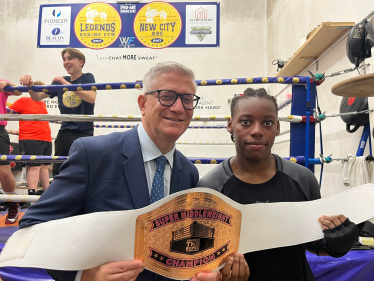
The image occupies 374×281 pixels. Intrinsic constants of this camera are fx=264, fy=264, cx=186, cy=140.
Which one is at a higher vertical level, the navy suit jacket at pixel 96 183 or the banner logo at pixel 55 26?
the banner logo at pixel 55 26

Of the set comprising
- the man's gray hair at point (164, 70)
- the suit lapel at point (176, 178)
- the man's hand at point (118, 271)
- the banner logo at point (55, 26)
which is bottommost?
the man's hand at point (118, 271)

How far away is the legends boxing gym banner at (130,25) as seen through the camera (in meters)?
5.57

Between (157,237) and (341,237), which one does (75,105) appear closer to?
(157,237)

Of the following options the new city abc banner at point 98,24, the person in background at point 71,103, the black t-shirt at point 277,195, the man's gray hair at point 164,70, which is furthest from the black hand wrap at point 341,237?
the new city abc banner at point 98,24

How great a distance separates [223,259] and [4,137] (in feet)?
7.86

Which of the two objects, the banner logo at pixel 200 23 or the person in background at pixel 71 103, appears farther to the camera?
the banner logo at pixel 200 23

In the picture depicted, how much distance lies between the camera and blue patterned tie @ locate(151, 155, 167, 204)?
741 millimetres

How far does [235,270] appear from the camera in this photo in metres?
0.64

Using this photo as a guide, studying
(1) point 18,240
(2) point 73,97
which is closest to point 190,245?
(1) point 18,240

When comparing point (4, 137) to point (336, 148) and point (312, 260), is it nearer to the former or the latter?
point (312, 260)

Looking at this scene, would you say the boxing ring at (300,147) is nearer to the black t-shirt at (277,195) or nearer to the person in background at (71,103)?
the person in background at (71,103)

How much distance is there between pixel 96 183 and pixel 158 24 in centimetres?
555

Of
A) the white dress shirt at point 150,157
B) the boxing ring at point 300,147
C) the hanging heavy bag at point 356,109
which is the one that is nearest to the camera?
the white dress shirt at point 150,157

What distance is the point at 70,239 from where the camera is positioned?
559mm
